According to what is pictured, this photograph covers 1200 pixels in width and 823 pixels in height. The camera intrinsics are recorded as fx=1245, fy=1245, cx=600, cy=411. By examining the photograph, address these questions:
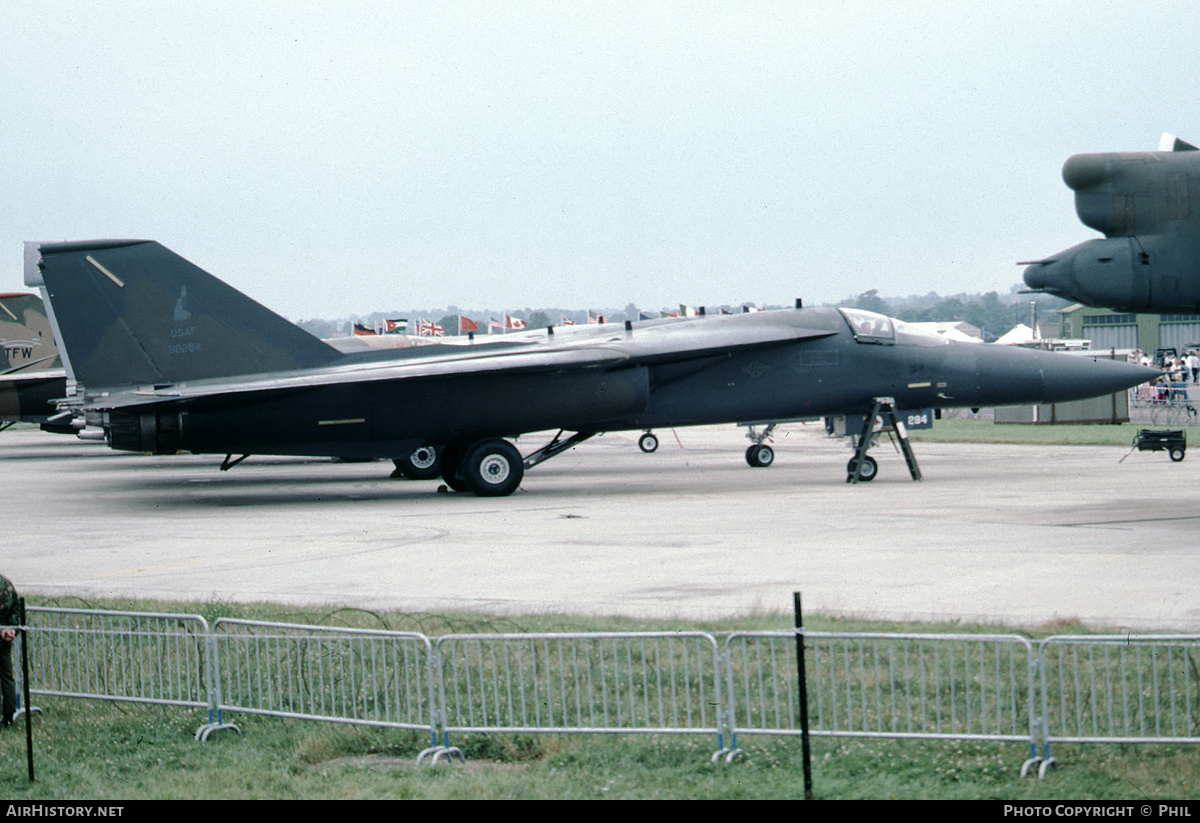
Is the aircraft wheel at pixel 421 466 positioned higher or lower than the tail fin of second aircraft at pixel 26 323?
lower

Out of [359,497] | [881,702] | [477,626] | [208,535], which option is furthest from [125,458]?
[881,702]

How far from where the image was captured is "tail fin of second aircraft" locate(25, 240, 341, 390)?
723 inches

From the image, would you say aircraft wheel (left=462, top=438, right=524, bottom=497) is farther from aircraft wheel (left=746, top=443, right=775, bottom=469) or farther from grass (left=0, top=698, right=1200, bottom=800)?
grass (left=0, top=698, right=1200, bottom=800)

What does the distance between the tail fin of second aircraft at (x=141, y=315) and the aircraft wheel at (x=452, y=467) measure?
317 centimetres

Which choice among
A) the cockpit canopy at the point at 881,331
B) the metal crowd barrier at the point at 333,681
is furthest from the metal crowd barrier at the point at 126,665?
the cockpit canopy at the point at 881,331

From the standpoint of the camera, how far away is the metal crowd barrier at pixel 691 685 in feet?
19.4

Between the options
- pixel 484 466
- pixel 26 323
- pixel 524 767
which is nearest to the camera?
pixel 524 767

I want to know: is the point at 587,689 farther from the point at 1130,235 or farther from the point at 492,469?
the point at 492,469

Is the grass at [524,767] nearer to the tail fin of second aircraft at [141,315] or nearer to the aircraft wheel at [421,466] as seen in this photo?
the tail fin of second aircraft at [141,315]

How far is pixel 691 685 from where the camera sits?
6941 millimetres

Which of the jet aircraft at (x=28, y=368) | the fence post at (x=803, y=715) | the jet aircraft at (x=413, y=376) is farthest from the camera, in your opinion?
the jet aircraft at (x=28, y=368)

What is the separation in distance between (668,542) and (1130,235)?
17.4ft

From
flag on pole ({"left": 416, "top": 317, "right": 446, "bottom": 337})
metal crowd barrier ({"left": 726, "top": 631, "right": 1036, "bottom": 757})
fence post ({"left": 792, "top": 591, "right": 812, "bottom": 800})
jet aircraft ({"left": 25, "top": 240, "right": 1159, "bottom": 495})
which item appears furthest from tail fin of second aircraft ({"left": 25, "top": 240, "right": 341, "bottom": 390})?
flag on pole ({"left": 416, "top": 317, "right": 446, "bottom": 337})

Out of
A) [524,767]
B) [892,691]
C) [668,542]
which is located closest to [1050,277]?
[668,542]
